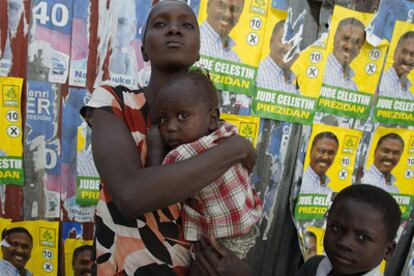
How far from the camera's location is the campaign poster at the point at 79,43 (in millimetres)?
1825

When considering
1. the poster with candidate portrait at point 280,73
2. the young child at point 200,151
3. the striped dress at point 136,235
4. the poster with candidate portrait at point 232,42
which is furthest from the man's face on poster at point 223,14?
the striped dress at point 136,235

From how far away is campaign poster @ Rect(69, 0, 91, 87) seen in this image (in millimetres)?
1825

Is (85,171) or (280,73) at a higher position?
(280,73)

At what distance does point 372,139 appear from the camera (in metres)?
2.43

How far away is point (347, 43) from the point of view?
2.24m

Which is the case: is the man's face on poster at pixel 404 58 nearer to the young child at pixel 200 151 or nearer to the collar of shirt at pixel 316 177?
the collar of shirt at pixel 316 177

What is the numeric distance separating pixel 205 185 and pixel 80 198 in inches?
48.3

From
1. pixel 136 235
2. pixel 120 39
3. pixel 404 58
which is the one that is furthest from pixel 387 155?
pixel 136 235

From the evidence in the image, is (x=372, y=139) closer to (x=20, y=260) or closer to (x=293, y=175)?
(x=293, y=175)

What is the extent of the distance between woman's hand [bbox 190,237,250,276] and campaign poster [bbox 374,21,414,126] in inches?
69.8

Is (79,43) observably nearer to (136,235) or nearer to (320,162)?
(136,235)

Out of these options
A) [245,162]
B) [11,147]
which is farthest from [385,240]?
[11,147]

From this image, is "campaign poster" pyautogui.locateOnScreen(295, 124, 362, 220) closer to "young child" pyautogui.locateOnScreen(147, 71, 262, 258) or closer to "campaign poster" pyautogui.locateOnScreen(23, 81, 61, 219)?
"young child" pyautogui.locateOnScreen(147, 71, 262, 258)

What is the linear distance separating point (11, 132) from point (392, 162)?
7.83 ft
